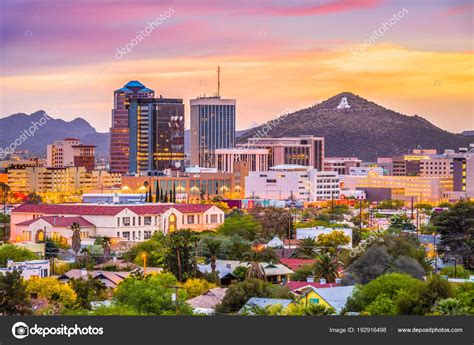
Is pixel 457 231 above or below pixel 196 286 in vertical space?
above

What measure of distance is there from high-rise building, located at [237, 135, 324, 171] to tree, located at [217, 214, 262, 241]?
8917 centimetres

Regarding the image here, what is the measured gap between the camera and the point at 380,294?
80.9 feet

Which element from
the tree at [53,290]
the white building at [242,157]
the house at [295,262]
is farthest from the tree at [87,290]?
the white building at [242,157]

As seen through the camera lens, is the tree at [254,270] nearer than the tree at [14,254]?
Yes

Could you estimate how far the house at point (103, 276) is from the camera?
30.8m

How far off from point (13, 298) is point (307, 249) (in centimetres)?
1941

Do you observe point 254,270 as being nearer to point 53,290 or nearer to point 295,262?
point 53,290

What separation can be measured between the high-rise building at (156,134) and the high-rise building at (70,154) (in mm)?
5904

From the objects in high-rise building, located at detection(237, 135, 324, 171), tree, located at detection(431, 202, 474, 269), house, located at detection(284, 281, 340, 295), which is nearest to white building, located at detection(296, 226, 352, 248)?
tree, located at detection(431, 202, 474, 269)

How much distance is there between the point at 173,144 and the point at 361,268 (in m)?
121

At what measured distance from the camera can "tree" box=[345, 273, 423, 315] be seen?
23.5m

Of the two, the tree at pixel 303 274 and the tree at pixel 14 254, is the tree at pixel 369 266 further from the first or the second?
the tree at pixel 14 254

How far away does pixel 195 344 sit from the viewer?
15.4 meters

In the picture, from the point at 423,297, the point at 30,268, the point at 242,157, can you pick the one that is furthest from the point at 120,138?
the point at 423,297
